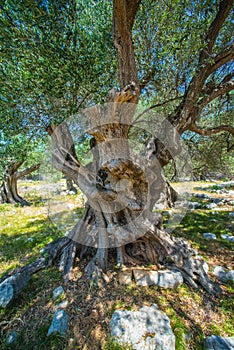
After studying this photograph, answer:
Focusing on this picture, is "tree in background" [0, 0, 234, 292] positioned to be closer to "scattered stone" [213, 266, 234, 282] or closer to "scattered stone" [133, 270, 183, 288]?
"scattered stone" [133, 270, 183, 288]

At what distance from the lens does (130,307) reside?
2572 mm

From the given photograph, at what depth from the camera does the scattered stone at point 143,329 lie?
2.02 meters

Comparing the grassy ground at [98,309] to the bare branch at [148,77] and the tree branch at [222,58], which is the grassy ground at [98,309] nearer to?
the tree branch at [222,58]

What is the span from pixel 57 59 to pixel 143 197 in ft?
13.0

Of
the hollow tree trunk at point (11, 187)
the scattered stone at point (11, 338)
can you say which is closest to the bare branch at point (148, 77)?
the scattered stone at point (11, 338)

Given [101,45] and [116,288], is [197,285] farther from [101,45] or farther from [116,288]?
[101,45]

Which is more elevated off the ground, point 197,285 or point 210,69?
point 210,69

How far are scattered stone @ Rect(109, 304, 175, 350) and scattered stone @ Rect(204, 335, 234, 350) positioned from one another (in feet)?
1.51

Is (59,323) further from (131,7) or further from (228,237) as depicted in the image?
(131,7)

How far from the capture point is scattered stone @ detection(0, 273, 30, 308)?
106 inches

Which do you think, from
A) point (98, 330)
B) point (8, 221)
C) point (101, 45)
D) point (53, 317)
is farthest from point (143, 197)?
point (8, 221)

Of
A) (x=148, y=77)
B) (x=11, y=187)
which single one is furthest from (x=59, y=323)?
(x=11, y=187)

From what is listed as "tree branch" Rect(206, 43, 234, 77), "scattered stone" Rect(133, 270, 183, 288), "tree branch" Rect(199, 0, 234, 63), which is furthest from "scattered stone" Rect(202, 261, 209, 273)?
"tree branch" Rect(199, 0, 234, 63)

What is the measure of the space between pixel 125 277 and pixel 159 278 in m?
0.70
